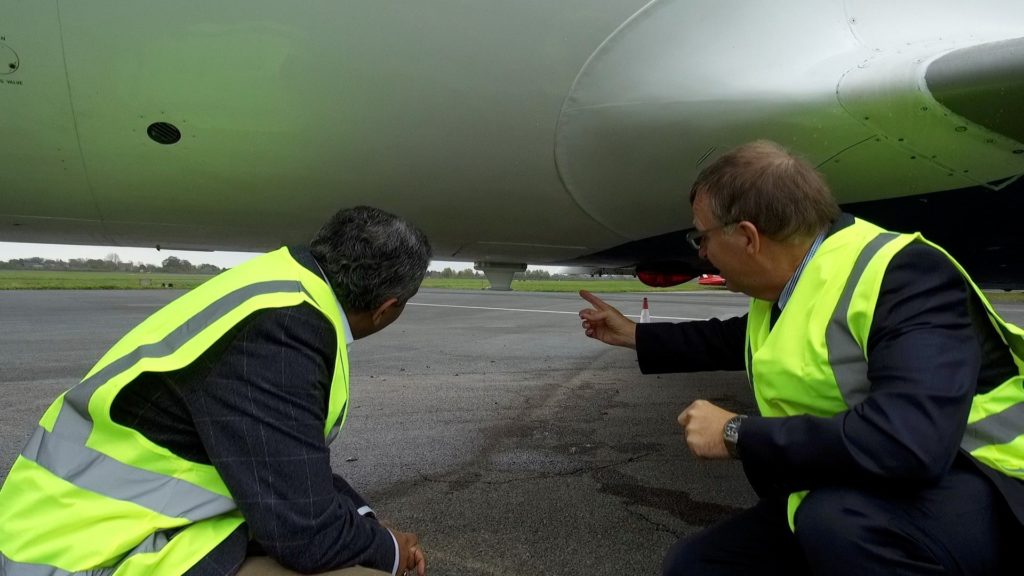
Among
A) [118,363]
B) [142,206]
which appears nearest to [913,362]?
[118,363]

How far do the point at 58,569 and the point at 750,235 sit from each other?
1403mm

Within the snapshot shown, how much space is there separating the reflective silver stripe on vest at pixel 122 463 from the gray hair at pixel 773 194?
35.3 inches

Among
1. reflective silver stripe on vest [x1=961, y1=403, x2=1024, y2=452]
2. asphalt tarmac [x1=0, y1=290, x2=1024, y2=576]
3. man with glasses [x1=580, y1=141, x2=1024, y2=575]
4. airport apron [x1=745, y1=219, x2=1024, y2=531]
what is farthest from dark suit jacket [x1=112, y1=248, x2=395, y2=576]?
reflective silver stripe on vest [x1=961, y1=403, x2=1024, y2=452]

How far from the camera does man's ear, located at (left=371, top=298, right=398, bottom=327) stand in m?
1.32

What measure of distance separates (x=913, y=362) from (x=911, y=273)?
176 millimetres

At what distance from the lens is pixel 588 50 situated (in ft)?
6.92

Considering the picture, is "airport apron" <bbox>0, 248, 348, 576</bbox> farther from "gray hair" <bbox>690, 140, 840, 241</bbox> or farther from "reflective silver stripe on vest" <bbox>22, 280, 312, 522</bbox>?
"gray hair" <bbox>690, 140, 840, 241</bbox>

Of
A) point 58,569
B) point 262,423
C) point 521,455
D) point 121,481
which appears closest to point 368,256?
point 262,423

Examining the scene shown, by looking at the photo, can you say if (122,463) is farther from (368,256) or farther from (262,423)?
(368,256)

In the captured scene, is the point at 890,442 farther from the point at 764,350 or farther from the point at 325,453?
the point at 325,453

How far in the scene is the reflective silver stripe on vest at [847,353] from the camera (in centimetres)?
106

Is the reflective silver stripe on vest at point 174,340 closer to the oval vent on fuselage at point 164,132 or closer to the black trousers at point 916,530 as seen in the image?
the black trousers at point 916,530

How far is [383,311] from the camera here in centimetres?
134

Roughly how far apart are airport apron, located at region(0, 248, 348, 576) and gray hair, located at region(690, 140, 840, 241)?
2.74 feet
